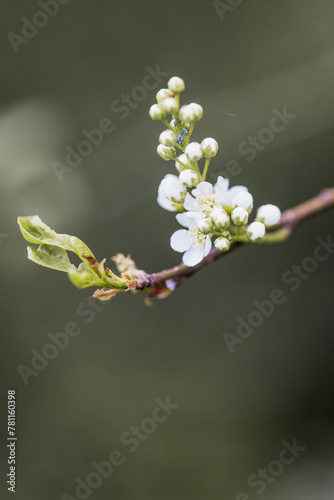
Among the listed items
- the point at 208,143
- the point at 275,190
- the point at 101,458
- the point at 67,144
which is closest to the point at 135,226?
the point at 67,144

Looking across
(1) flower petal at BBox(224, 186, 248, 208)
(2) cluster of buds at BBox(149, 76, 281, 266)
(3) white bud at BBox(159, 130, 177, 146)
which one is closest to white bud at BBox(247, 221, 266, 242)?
(2) cluster of buds at BBox(149, 76, 281, 266)

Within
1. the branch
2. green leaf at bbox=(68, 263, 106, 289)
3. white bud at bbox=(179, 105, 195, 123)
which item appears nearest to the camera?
green leaf at bbox=(68, 263, 106, 289)

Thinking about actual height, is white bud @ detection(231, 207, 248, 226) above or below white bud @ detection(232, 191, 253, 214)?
below


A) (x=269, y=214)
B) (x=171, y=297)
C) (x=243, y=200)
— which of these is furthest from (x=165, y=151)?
(x=171, y=297)

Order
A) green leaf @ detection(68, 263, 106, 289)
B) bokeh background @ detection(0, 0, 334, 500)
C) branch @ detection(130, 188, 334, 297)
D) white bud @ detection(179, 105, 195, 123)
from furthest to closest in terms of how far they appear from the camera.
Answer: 1. bokeh background @ detection(0, 0, 334, 500)
2. branch @ detection(130, 188, 334, 297)
3. white bud @ detection(179, 105, 195, 123)
4. green leaf @ detection(68, 263, 106, 289)

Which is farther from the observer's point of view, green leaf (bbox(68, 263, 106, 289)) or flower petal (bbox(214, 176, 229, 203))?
flower petal (bbox(214, 176, 229, 203))

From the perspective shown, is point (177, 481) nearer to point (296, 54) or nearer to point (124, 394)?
point (124, 394)

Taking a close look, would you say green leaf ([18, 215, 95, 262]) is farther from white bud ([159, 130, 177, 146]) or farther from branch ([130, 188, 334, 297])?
white bud ([159, 130, 177, 146])
